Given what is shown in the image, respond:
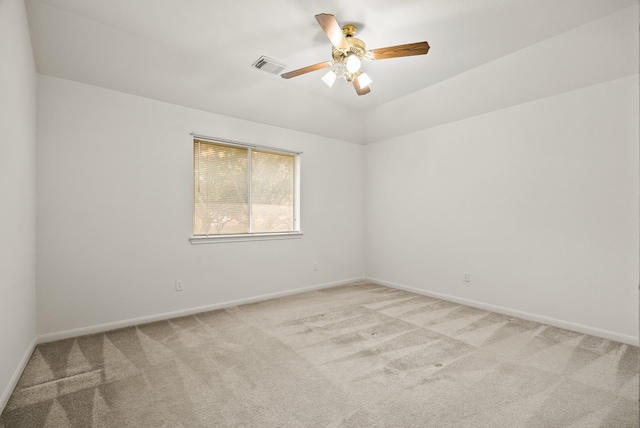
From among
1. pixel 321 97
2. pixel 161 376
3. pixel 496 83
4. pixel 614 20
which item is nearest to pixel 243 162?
pixel 321 97

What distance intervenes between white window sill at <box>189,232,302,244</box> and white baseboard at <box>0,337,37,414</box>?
5.31 ft

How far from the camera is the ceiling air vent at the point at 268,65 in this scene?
10.1ft

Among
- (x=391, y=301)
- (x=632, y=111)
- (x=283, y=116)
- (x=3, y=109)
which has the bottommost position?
(x=391, y=301)

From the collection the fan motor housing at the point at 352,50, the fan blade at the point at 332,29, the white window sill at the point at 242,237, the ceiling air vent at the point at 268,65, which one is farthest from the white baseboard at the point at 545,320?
the ceiling air vent at the point at 268,65

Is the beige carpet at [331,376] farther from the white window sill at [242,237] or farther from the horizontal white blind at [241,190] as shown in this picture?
the horizontal white blind at [241,190]

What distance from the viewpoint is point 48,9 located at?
231cm

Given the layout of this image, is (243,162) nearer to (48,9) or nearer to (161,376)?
(48,9)

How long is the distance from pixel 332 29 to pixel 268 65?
1.21m

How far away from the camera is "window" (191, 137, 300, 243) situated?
3.72 m

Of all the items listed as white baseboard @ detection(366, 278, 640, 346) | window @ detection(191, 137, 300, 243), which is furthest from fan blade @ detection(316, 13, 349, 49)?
white baseboard @ detection(366, 278, 640, 346)

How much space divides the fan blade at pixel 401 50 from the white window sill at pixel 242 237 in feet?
8.82

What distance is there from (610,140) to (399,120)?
241 centimetres

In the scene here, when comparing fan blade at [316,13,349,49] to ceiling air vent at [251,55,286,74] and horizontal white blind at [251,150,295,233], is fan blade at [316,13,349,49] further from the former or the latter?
horizontal white blind at [251,150,295,233]

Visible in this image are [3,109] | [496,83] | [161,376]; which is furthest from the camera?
[496,83]
